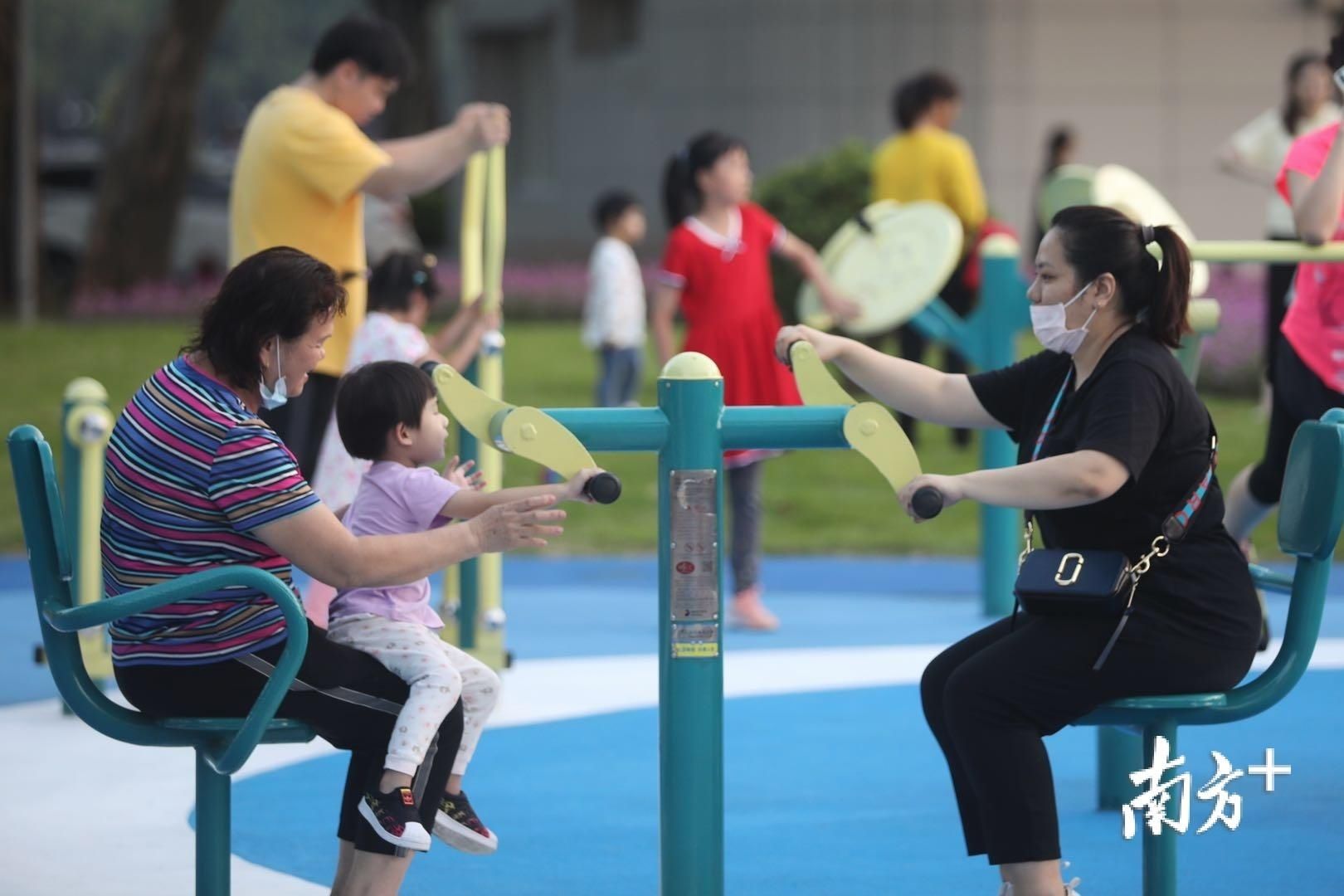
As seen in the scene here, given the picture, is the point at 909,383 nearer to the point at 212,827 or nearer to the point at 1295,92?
the point at 212,827

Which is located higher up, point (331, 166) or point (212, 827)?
point (331, 166)

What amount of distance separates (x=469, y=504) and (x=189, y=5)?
1788 cm

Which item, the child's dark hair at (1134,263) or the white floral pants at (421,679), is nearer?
the white floral pants at (421,679)

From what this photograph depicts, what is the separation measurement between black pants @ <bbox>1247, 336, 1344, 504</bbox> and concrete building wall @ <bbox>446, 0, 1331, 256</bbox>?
50.4 feet

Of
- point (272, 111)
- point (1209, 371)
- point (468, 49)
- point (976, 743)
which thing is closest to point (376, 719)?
point (976, 743)

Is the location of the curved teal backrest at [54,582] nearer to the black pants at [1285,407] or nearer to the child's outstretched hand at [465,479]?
the child's outstretched hand at [465,479]

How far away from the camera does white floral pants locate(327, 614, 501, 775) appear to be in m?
3.59

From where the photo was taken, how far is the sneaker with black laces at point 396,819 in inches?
141

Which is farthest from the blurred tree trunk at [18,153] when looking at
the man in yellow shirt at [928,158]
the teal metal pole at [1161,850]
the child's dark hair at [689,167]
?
the teal metal pole at [1161,850]

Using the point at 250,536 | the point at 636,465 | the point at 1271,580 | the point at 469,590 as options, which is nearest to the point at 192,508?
the point at 250,536

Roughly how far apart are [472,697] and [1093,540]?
120 cm

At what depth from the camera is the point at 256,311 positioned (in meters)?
3.56

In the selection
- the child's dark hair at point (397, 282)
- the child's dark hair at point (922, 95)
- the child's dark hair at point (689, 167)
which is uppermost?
the child's dark hair at point (922, 95)

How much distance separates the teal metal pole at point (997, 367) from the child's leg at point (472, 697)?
3.77 m
